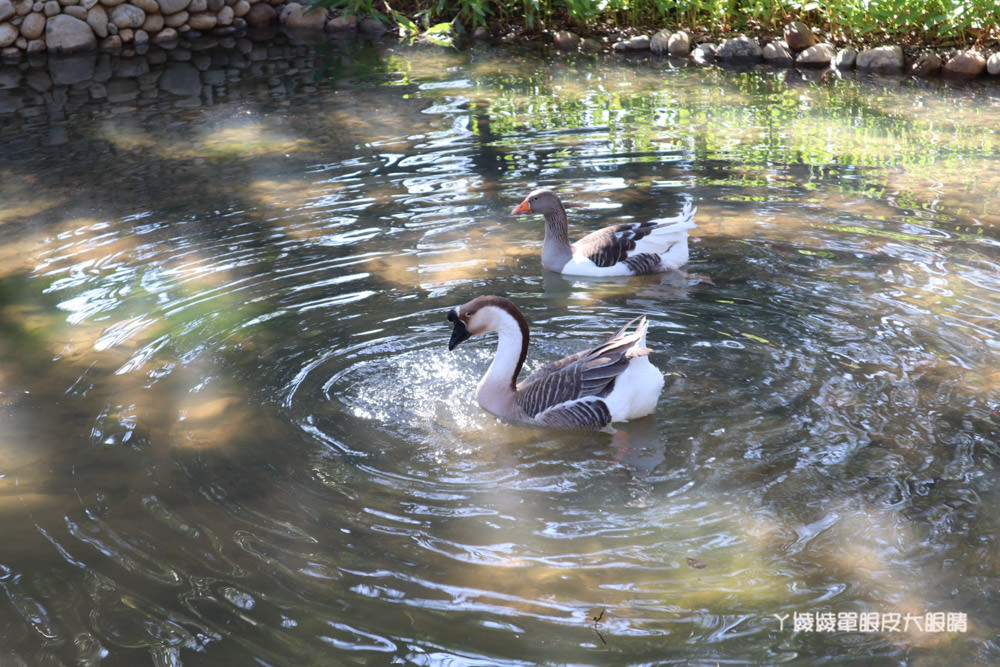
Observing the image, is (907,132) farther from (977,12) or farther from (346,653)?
(346,653)

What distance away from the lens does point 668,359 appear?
609 cm

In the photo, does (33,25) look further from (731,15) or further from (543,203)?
(543,203)

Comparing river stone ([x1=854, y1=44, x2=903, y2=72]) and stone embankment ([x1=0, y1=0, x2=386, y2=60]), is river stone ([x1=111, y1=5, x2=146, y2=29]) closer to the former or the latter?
stone embankment ([x1=0, y1=0, x2=386, y2=60])

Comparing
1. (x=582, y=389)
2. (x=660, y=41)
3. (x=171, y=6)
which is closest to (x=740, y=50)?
(x=660, y=41)

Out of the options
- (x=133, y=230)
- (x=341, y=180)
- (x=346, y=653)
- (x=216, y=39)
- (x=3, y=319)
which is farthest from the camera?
(x=216, y=39)

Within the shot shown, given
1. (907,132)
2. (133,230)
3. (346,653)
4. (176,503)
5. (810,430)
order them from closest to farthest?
(346,653), (176,503), (810,430), (133,230), (907,132)

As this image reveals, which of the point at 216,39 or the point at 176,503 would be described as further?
the point at 216,39

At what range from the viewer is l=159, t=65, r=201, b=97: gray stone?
44.8 ft

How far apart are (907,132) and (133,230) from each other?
8.16 meters

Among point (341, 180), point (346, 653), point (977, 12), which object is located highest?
point (977, 12)

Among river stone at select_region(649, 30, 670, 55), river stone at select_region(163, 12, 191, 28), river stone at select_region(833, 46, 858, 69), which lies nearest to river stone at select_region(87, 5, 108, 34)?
river stone at select_region(163, 12, 191, 28)

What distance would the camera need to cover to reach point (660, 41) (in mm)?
15242

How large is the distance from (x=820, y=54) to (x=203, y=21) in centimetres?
1105

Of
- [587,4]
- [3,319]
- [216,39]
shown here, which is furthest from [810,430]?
[216,39]
